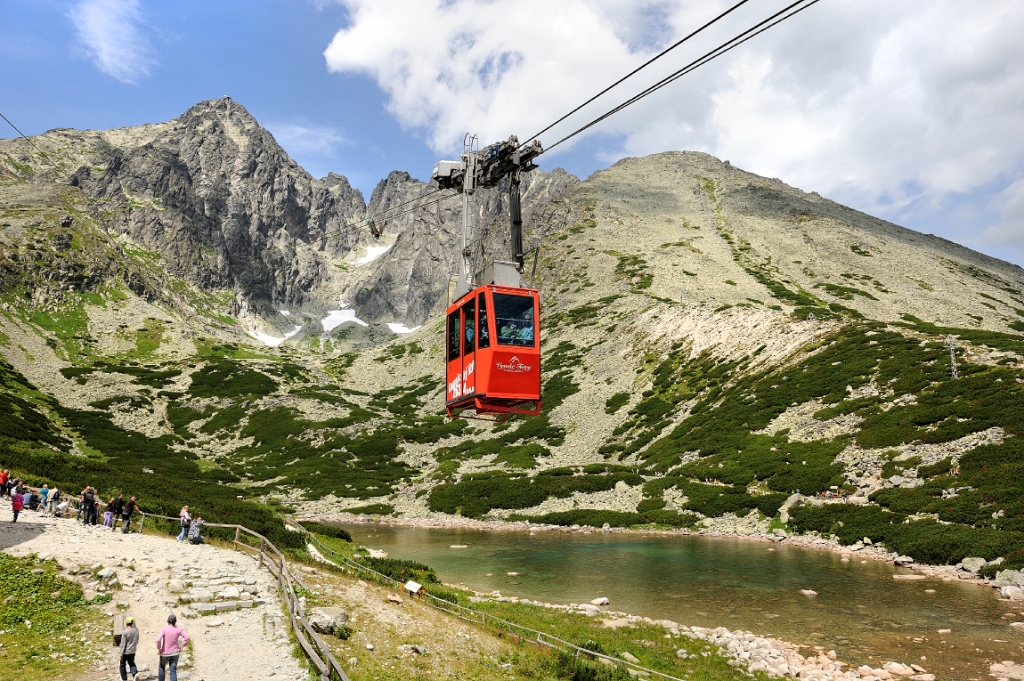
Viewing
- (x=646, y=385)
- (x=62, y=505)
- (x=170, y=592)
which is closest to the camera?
(x=170, y=592)

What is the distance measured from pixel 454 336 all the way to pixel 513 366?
3.81 m

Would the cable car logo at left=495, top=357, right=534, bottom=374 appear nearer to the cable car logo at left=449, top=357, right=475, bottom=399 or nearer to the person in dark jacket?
the cable car logo at left=449, top=357, right=475, bottom=399

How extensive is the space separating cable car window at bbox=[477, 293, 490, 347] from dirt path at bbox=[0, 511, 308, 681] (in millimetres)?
11342

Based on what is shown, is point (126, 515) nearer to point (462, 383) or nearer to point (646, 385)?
point (462, 383)

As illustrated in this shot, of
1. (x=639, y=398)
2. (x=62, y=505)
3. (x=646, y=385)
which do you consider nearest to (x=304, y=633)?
(x=62, y=505)

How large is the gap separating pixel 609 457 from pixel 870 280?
3810 inches

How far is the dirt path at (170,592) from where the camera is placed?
613 inches

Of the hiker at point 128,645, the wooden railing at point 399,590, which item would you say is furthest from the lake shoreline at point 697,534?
the hiker at point 128,645

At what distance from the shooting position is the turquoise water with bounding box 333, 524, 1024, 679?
2302cm

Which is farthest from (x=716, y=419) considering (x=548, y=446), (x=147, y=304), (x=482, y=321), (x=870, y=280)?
(x=147, y=304)

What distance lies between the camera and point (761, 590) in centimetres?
3116

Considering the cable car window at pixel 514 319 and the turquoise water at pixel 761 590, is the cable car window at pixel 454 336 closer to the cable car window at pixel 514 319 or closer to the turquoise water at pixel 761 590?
the cable car window at pixel 514 319

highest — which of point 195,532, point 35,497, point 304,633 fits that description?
point 35,497

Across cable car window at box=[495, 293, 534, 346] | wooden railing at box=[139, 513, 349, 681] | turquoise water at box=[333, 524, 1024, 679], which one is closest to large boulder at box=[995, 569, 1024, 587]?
turquoise water at box=[333, 524, 1024, 679]
